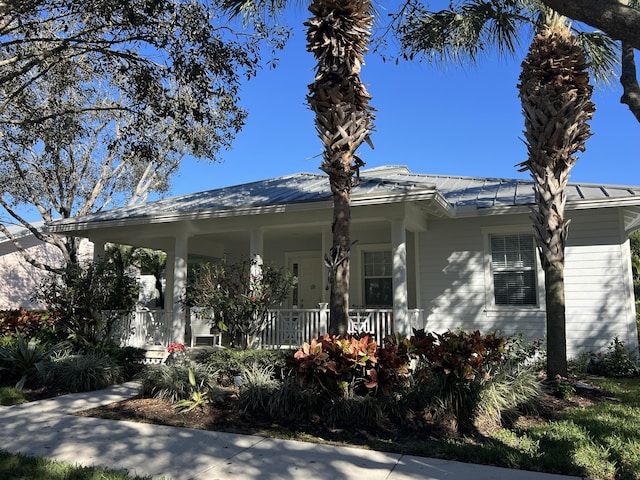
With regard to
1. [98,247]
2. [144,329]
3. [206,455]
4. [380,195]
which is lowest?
[206,455]

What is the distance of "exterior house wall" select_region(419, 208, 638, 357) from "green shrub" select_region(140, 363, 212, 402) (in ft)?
18.6

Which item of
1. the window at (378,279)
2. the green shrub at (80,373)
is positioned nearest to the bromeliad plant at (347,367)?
the green shrub at (80,373)

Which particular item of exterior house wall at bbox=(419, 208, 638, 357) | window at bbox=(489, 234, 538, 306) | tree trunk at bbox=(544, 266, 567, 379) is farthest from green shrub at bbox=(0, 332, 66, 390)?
window at bbox=(489, 234, 538, 306)

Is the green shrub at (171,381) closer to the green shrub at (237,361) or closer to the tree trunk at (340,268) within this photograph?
the green shrub at (237,361)

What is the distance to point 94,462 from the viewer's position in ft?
15.3

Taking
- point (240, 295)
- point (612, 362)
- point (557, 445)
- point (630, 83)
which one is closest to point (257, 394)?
A: point (240, 295)

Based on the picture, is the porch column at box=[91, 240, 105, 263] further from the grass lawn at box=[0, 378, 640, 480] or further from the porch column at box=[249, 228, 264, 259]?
the grass lawn at box=[0, 378, 640, 480]

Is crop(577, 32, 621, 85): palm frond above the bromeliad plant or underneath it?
above

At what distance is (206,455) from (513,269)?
312 inches

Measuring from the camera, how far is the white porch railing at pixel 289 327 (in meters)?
9.90

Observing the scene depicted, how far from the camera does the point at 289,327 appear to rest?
10406 mm

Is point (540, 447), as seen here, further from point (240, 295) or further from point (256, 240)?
point (256, 240)

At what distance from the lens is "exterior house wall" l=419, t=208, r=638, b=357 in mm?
9648

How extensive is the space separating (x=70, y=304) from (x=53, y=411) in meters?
4.52
